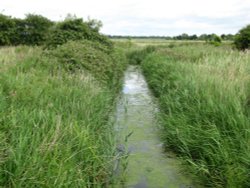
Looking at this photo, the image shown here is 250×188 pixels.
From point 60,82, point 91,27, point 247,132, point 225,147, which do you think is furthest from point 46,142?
point 91,27

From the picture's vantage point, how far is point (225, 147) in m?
4.73

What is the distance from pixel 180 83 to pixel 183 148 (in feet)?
10.2

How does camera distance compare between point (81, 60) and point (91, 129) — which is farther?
point (81, 60)

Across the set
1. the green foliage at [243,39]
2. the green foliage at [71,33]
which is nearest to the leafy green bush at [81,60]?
the green foliage at [71,33]

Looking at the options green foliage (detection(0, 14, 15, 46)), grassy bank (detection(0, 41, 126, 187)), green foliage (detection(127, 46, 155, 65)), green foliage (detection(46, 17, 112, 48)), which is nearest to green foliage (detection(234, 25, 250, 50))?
green foliage (detection(127, 46, 155, 65))

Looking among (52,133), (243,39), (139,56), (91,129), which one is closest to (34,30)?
(139,56)

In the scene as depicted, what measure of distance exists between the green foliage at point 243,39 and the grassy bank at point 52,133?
48.8 feet

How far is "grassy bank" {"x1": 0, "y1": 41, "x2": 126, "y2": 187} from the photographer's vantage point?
346cm

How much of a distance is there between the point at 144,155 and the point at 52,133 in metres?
2.05

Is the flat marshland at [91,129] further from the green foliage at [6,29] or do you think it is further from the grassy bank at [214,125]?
the green foliage at [6,29]

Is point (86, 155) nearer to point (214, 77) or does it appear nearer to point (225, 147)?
point (225, 147)

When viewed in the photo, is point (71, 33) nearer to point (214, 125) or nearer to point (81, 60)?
point (81, 60)

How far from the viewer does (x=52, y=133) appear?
163 inches

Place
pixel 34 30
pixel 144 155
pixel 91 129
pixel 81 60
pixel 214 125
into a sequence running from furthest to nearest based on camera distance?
pixel 34 30
pixel 81 60
pixel 144 155
pixel 91 129
pixel 214 125
